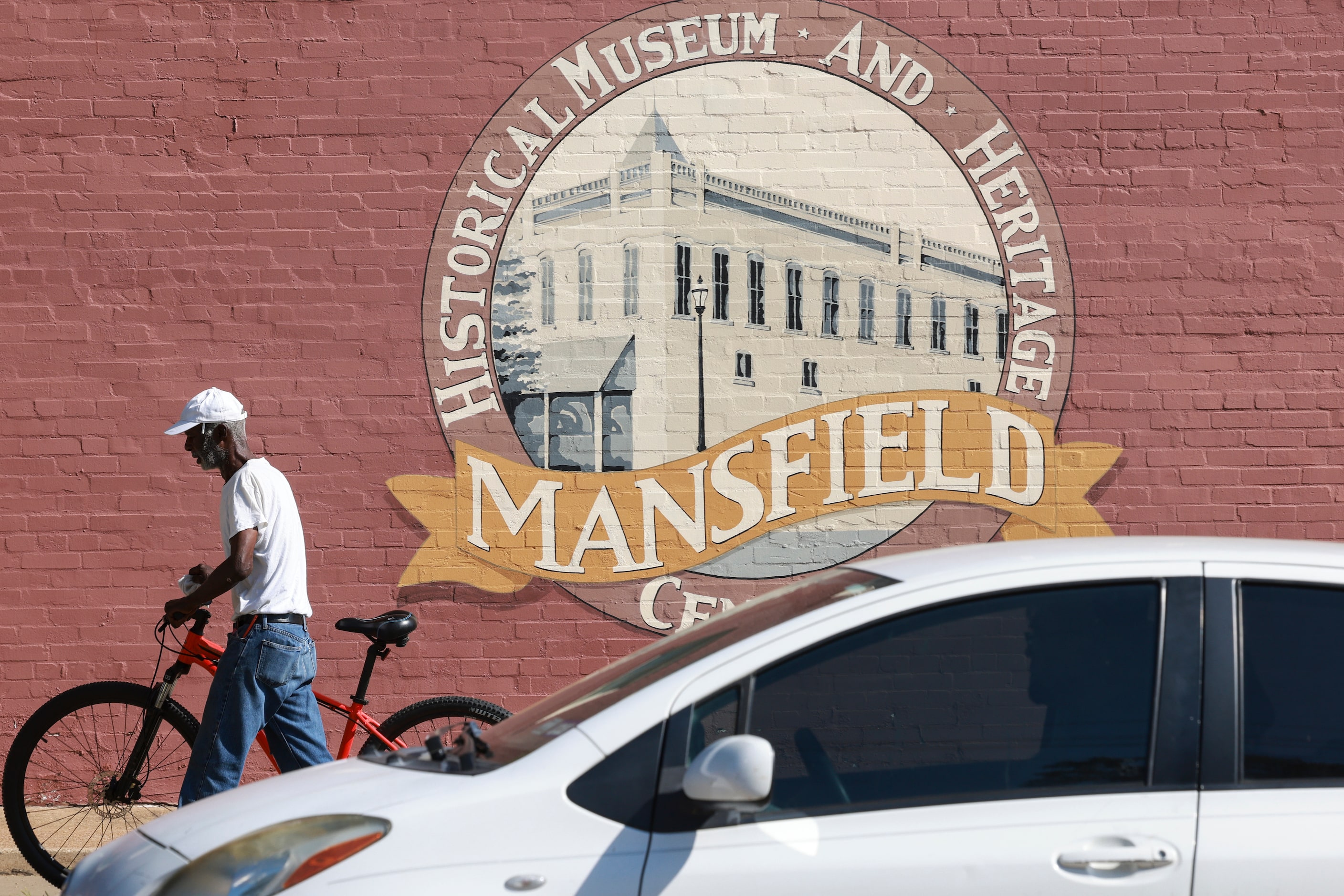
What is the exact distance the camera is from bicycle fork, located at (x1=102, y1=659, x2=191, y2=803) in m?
4.83

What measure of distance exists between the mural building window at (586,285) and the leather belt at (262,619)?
8.39 feet

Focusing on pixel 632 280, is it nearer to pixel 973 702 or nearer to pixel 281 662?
pixel 281 662

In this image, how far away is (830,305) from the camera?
252 inches

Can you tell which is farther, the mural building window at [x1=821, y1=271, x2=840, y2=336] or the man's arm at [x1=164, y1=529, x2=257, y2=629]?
the mural building window at [x1=821, y1=271, x2=840, y2=336]

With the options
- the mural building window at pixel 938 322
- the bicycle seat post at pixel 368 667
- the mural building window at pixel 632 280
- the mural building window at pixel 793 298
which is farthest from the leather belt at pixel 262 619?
the mural building window at pixel 938 322

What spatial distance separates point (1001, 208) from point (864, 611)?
4324 millimetres

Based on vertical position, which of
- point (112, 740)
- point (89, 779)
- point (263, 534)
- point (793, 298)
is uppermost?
point (793, 298)

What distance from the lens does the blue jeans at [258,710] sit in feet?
13.5

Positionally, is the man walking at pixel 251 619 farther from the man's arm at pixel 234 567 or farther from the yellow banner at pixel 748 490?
the yellow banner at pixel 748 490

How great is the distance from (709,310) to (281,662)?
3.04m

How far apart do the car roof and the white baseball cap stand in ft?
8.50

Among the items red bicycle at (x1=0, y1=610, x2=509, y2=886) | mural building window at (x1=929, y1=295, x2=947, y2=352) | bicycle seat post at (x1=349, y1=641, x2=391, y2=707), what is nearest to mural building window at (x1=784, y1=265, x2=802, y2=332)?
mural building window at (x1=929, y1=295, x2=947, y2=352)

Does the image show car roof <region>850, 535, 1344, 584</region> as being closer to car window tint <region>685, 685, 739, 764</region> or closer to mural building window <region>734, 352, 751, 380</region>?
car window tint <region>685, 685, 739, 764</region>

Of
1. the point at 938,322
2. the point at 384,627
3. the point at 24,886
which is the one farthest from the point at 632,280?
the point at 24,886
